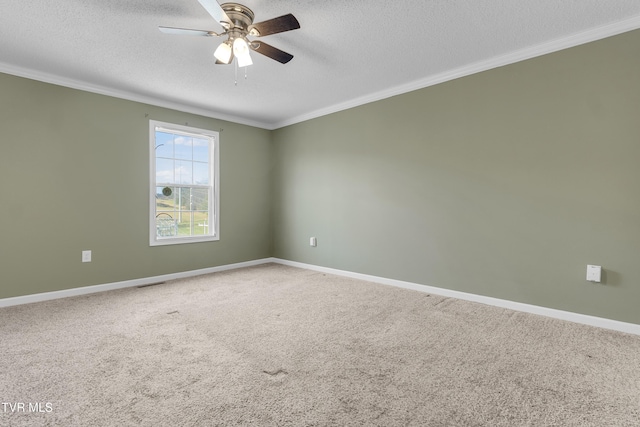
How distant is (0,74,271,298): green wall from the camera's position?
3039mm

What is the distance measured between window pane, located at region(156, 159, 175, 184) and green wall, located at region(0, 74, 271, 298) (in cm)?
19

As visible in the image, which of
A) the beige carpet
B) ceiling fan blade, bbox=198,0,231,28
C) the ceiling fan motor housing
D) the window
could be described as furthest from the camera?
the window

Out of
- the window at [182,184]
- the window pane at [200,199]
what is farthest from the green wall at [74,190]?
the window pane at [200,199]

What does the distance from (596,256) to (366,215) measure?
89.9 inches

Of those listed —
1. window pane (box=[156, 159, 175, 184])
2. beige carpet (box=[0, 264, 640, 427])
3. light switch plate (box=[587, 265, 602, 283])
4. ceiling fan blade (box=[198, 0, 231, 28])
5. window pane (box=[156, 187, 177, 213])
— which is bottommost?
beige carpet (box=[0, 264, 640, 427])

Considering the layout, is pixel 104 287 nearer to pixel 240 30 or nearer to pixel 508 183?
pixel 240 30

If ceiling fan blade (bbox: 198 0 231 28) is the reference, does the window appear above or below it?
below

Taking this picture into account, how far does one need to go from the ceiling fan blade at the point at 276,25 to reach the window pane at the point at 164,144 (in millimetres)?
2591

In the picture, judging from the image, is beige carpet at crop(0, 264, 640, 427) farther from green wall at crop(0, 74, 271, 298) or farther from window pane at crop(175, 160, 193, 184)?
window pane at crop(175, 160, 193, 184)

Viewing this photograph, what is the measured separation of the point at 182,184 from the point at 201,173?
34cm

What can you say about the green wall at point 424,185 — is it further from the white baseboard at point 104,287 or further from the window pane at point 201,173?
the window pane at point 201,173

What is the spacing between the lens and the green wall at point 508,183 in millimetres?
2387

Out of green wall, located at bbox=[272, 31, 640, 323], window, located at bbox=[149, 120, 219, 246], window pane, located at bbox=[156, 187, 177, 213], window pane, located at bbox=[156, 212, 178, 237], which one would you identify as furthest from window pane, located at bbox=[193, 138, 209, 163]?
green wall, located at bbox=[272, 31, 640, 323]

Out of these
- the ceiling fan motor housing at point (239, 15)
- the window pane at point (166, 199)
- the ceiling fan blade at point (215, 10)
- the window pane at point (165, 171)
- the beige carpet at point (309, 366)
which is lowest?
the beige carpet at point (309, 366)
